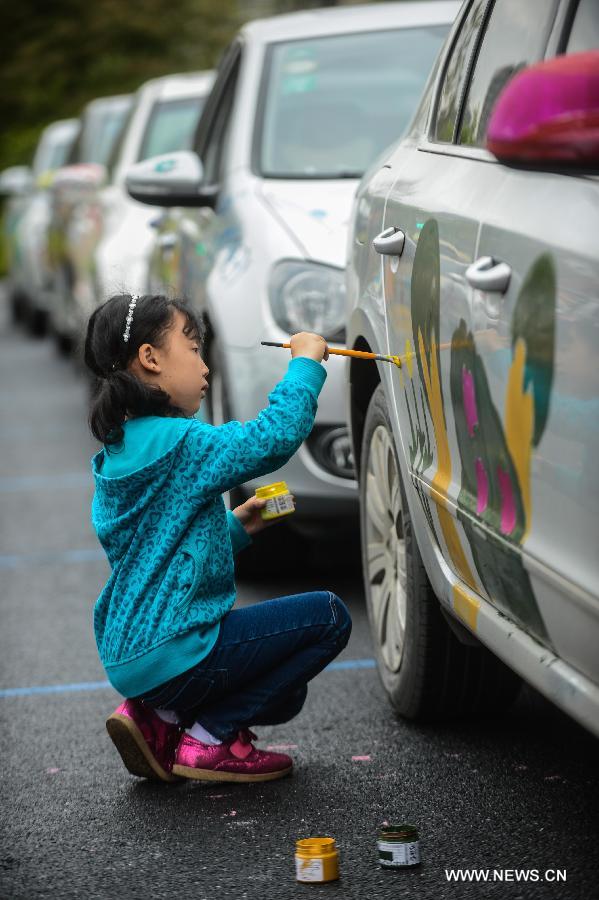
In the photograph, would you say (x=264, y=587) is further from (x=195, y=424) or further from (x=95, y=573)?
(x=195, y=424)

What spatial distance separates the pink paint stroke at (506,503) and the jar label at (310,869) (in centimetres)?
74

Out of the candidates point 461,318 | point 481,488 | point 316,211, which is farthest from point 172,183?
point 481,488

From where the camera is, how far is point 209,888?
3.08 metres

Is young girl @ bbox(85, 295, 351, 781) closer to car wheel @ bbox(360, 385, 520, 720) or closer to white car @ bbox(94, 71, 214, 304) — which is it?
car wheel @ bbox(360, 385, 520, 720)

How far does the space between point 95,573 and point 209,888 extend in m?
3.36

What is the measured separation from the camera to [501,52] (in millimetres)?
3287

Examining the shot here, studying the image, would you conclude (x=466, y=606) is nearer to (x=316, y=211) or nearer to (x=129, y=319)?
(x=129, y=319)

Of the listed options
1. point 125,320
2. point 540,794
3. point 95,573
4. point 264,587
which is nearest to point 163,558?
point 125,320

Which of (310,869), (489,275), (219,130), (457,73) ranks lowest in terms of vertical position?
(310,869)

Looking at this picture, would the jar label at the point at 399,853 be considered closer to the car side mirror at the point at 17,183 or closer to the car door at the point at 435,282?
the car door at the point at 435,282

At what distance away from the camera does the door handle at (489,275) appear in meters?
2.75

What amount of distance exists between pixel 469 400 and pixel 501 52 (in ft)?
2.53

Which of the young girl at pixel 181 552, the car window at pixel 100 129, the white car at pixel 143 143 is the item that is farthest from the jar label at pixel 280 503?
the car window at pixel 100 129

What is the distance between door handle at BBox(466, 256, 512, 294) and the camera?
275 centimetres
